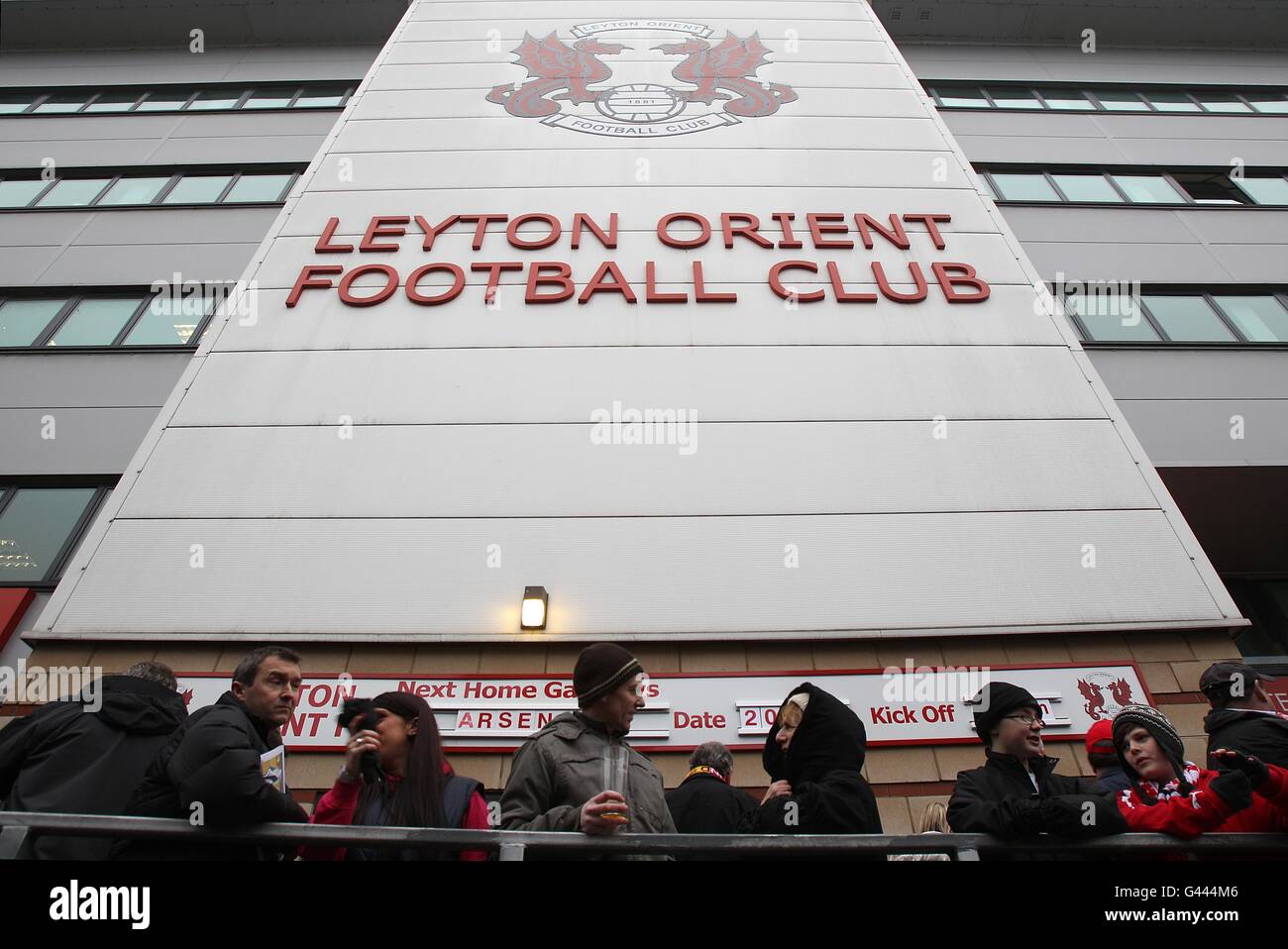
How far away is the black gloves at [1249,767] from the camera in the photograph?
2.56 meters

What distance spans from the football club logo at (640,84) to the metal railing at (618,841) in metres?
9.73

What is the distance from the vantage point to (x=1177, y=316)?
10.1 metres

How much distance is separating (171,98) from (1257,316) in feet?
60.2

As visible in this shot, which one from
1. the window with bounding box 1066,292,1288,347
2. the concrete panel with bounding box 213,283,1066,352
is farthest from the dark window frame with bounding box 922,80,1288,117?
the concrete panel with bounding box 213,283,1066,352

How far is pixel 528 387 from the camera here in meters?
7.25

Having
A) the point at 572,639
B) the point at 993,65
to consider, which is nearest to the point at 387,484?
the point at 572,639

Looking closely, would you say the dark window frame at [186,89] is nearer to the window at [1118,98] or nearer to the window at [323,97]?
the window at [323,97]

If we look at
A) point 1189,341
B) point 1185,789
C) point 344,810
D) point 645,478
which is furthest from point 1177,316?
point 344,810

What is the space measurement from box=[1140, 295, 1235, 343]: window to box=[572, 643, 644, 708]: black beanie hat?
386 inches

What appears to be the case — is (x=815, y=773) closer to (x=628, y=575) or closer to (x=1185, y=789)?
A: (x=1185, y=789)

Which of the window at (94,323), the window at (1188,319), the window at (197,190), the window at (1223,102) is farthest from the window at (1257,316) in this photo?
the window at (197,190)

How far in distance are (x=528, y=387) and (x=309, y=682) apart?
3192 millimetres

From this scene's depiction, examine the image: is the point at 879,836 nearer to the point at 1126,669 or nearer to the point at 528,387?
the point at 1126,669

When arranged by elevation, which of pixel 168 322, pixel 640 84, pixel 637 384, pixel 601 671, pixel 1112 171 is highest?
pixel 640 84
